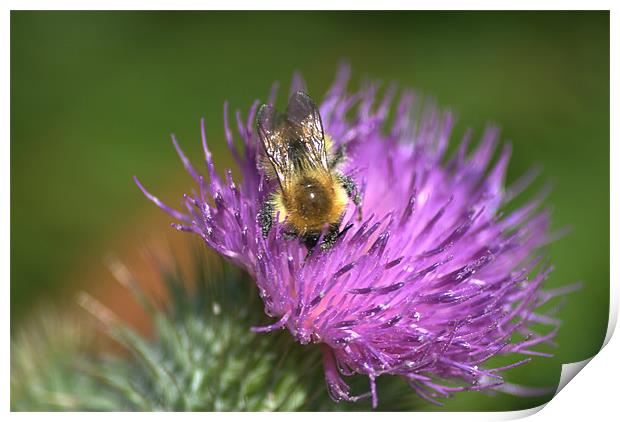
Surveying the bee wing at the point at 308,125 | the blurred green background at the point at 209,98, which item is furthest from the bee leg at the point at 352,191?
the blurred green background at the point at 209,98

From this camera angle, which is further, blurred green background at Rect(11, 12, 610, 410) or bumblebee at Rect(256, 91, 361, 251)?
blurred green background at Rect(11, 12, 610, 410)

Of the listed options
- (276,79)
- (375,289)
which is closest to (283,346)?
(375,289)

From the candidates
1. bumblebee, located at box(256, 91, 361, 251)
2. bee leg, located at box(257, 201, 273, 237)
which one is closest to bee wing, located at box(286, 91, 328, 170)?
bumblebee, located at box(256, 91, 361, 251)

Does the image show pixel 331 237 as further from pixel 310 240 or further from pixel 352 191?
pixel 352 191

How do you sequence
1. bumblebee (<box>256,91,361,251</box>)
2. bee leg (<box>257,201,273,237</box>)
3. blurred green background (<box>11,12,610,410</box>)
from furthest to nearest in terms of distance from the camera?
blurred green background (<box>11,12,610,410</box>) < bee leg (<box>257,201,273,237</box>) < bumblebee (<box>256,91,361,251</box>)

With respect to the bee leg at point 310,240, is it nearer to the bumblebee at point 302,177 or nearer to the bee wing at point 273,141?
the bumblebee at point 302,177

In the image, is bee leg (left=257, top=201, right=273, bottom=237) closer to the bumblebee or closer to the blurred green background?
the bumblebee
